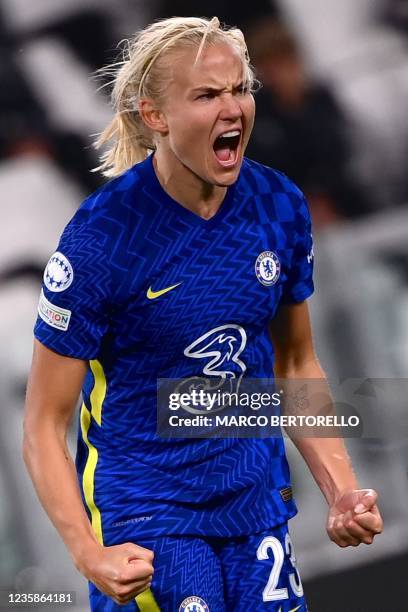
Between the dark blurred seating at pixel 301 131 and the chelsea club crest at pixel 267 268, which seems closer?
the chelsea club crest at pixel 267 268

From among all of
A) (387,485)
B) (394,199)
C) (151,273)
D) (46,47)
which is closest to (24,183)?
(46,47)

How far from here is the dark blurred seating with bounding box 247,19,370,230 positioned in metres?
4.06

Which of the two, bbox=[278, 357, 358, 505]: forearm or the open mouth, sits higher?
the open mouth

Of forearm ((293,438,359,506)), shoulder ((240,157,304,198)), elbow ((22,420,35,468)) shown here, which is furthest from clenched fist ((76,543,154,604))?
shoulder ((240,157,304,198))

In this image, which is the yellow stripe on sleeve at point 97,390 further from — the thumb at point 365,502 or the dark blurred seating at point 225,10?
the dark blurred seating at point 225,10

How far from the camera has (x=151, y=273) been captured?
2488 millimetres

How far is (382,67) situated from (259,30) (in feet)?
1.31

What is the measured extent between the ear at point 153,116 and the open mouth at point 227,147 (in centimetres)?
11

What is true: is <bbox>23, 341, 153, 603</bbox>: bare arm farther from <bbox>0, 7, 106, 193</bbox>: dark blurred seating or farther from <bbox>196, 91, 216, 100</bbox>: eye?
<bbox>0, 7, 106, 193</bbox>: dark blurred seating

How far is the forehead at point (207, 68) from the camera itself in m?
2.48

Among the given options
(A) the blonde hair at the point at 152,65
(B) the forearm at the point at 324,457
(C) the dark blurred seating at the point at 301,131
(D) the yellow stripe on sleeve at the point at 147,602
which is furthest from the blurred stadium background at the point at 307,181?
(D) the yellow stripe on sleeve at the point at 147,602

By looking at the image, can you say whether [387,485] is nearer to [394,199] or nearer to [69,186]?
[394,199]

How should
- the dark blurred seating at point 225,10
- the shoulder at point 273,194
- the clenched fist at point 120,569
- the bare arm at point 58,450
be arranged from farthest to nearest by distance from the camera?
the dark blurred seating at point 225,10 < the shoulder at point 273,194 < the bare arm at point 58,450 < the clenched fist at point 120,569

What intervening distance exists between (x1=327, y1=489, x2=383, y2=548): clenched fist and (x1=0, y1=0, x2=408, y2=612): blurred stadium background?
1.54 meters
